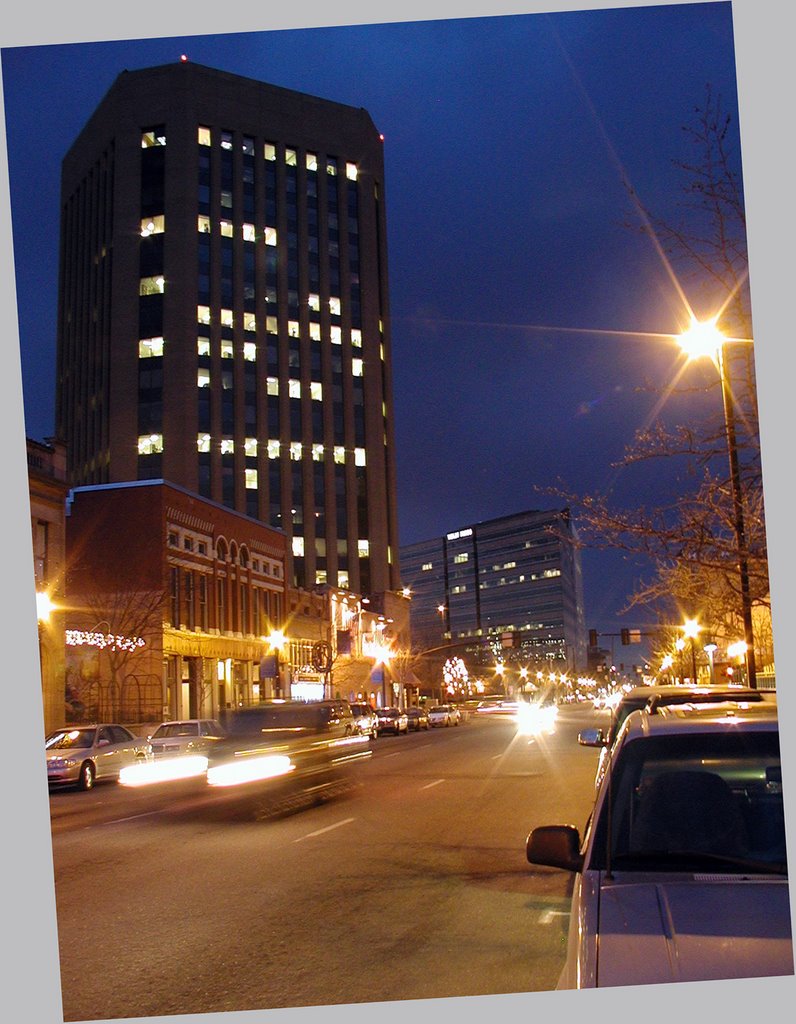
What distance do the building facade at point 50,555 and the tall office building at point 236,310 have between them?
51905mm

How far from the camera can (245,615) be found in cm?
5894

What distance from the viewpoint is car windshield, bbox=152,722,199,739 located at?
30406mm

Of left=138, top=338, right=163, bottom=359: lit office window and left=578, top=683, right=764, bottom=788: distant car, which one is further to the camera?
left=138, top=338, right=163, bottom=359: lit office window

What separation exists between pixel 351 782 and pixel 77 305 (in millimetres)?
87847

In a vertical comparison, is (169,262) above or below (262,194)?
below

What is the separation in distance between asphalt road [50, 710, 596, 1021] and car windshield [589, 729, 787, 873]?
8.54 ft

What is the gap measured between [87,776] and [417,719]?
35.8 meters

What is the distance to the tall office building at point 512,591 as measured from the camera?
16725cm

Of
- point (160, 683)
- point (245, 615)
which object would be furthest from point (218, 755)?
point (245, 615)

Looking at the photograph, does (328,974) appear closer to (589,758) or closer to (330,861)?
(330,861)

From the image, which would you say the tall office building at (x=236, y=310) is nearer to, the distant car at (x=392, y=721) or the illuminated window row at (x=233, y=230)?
the illuminated window row at (x=233, y=230)

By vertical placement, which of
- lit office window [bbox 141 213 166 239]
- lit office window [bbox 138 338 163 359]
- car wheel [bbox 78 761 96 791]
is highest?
lit office window [bbox 141 213 166 239]

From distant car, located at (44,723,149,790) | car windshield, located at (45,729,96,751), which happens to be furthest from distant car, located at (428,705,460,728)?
car windshield, located at (45,729,96,751)

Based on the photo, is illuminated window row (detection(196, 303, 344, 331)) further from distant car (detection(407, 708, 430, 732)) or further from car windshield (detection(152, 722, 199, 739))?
car windshield (detection(152, 722, 199, 739))
